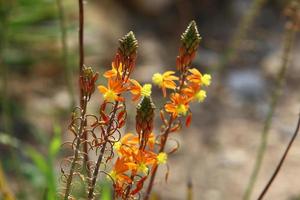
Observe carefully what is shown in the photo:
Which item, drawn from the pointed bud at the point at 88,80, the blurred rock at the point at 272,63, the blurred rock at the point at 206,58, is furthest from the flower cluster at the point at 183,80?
the blurred rock at the point at 272,63

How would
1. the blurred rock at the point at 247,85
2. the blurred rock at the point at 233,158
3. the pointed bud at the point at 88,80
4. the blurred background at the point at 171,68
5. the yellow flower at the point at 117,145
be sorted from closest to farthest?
the pointed bud at the point at 88,80, the yellow flower at the point at 117,145, the blurred background at the point at 171,68, the blurred rock at the point at 233,158, the blurred rock at the point at 247,85

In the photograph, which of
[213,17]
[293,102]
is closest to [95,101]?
[293,102]

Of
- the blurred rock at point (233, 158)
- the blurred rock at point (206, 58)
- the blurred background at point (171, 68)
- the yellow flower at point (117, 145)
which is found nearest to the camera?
the yellow flower at point (117, 145)

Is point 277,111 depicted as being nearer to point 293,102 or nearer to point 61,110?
point 293,102

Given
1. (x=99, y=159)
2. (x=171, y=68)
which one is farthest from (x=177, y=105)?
(x=171, y=68)

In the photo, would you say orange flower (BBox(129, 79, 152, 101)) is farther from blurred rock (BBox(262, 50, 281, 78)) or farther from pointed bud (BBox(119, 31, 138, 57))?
blurred rock (BBox(262, 50, 281, 78))

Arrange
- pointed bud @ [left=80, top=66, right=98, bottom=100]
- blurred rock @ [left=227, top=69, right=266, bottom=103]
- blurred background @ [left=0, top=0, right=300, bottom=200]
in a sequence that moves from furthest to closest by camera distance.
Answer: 1. blurred rock @ [left=227, top=69, right=266, bottom=103]
2. blurred background @ [left=0, top=0, right=300, bottom=200]
3. pointed bud @ [left=80, top=66, right=98, bottom=100]

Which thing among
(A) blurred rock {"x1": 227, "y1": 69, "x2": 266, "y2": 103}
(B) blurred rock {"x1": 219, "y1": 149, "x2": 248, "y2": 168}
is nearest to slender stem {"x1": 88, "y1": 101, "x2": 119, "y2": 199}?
(B) blurred rock {"x1": 219, "y1": 149, "x2": 248, "y2": 168}

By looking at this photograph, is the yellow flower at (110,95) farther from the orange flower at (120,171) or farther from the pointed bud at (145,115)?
the orange flower at (120,171)
